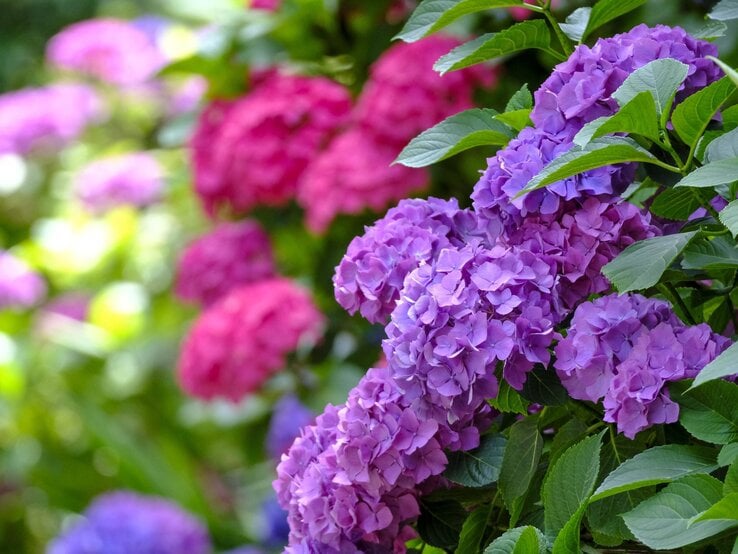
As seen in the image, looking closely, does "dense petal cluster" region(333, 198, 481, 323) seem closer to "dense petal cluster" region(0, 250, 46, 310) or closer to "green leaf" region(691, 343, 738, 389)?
"green leaf" region(691, 343, 738, 389)

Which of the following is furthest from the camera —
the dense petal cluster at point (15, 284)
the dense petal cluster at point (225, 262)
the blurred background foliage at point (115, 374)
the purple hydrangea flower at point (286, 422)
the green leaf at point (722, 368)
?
the dense petal cluster at point (15, 284)

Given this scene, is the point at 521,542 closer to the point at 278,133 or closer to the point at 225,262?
the point at 278,133

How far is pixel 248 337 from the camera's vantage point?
1326 mm

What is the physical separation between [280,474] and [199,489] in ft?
5.15

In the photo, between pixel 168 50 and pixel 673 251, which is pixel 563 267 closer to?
Result: pixel 673 251

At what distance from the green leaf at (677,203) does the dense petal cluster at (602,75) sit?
1.8 inches

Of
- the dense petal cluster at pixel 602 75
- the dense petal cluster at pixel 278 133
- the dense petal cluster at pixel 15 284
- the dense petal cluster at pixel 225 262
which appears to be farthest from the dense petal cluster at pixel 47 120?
the dense petal cluster at pixel 602 75

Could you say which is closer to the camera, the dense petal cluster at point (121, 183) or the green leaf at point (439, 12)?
the green leaf at point (439, 12)

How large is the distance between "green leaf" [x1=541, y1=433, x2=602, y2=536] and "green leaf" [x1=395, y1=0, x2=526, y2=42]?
0.73 ft

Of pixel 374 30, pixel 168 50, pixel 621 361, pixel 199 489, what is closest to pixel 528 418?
pixel 621 361

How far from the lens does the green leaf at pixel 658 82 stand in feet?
1.48

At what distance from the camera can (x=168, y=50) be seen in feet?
7.07

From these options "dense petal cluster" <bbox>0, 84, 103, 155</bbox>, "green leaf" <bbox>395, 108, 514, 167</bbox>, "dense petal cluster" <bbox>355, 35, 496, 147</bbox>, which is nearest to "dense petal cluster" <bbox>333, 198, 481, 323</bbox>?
"green leaf" <bbox>395, 108, 514, 167</bbox>

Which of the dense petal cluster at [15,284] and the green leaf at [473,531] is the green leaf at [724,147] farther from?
the dense petal cluster at [15,284]
